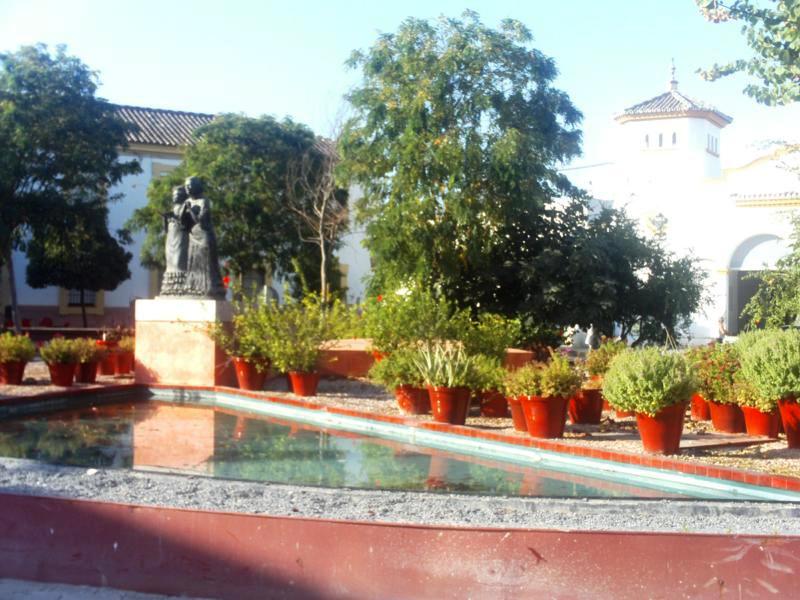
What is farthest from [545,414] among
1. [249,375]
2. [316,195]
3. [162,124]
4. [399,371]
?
[162,124]

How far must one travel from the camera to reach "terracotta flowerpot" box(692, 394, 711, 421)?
1096 cm

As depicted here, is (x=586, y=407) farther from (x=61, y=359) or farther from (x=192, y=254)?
(x=61, y=359)

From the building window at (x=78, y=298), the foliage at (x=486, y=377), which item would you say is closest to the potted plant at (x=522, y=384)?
the foliage at (x=486, y=377)

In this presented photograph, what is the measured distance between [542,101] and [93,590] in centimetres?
1411

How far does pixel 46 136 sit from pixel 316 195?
7.74 meters

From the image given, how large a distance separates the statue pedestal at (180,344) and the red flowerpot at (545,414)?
5412 mm

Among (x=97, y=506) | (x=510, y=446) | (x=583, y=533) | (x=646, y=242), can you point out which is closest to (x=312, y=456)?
(x=510, y=446)

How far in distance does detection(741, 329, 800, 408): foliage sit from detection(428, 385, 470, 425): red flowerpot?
265cm

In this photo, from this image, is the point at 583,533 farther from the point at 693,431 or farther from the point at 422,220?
the point at 422,220

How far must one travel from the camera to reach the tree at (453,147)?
671 inches

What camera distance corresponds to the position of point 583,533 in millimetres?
4883

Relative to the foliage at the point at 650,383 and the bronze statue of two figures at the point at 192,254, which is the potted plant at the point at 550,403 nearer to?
the foliage at the point at 650,383

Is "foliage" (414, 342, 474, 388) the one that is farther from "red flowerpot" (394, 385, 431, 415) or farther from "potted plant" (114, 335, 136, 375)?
"potted plant" (114, 335, 136, 375)

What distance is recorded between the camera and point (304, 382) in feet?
41.8
